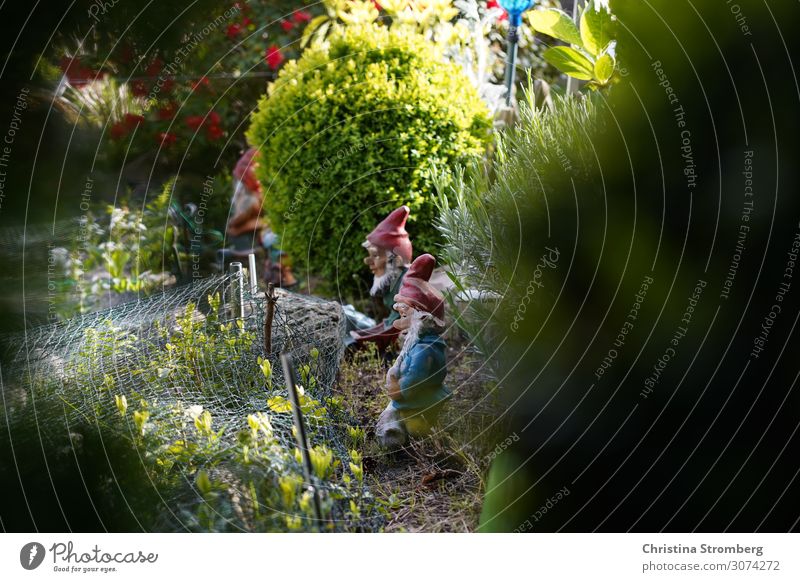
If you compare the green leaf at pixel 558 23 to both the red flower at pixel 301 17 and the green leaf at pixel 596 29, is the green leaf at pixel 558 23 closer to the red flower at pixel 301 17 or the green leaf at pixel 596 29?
the green leaf at pixel 596 29

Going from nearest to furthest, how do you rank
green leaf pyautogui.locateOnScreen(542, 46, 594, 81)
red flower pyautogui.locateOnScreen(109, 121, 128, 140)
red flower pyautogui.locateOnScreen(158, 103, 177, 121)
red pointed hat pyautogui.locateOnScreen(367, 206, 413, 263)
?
green leaf pyautogui.locateOnScreen(542, 46, 594, 81)
red pointed hat pyautogui.locateOnScreen(367, 206, 413, 263)
red flower pyautogui.locateOnScreen(109, 121, 128, 140)
red flower pyautogui.locateOnScreen(158, 103, 177, 121)

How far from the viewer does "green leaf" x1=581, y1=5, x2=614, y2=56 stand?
2.95m

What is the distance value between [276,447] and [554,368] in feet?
3.20

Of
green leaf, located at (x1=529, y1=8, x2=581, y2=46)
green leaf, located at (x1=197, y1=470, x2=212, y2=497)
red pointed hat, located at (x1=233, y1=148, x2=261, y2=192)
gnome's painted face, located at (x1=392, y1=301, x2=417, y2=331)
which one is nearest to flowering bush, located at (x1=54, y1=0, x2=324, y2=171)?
red pointed hat, located at (x1=233, y1=148, x2=261, y2=192)

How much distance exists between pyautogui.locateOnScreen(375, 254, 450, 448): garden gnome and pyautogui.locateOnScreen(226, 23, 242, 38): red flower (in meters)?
3.90

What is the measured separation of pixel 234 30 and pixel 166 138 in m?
1.04

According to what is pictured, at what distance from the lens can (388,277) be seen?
155 inches

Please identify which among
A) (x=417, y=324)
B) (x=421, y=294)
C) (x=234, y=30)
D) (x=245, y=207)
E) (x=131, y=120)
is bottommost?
(x=417, y=324)

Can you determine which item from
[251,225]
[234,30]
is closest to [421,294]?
[251,225]

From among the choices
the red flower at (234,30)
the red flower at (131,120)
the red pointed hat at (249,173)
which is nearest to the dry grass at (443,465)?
the red pointed hat at (249,173)

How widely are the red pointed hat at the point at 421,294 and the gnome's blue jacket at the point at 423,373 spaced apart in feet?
0.34

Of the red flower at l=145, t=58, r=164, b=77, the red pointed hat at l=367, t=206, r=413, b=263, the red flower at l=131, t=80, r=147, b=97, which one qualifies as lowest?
the red pointed hat at l=367, t=206, r=413, b=263

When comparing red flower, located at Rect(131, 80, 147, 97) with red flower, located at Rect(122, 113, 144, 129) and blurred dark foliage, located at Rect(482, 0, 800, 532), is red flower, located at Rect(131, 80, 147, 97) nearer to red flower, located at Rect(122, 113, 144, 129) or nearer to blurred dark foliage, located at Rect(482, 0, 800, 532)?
red flower, located at Rect(122, 113, 144, 129)

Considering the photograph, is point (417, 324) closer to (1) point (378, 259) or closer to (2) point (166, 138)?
(1) point (378, 259)
